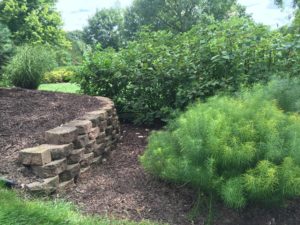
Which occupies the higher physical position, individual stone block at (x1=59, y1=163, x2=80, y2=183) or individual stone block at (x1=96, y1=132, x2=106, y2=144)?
individual stone block at (x1=96, y1=132, x2=106, y2=144)

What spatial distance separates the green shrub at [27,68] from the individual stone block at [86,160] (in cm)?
561

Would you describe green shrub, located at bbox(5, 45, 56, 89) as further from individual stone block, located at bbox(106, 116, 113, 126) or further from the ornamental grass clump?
the ornamental grass clump

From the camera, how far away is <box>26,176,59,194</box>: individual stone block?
3.19 meters

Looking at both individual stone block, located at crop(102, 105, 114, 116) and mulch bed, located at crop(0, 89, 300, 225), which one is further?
individual stone block, located at crop(102, 105, 114, 116)

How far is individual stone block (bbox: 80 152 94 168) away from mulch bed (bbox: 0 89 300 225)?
0.30 ft

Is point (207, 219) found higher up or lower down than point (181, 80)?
lower down

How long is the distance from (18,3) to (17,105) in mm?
24997

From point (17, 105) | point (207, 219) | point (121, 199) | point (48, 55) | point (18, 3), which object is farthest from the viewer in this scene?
point (18, 3)

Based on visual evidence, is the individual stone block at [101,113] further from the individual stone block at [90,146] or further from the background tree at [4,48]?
the background tree at [4,48]

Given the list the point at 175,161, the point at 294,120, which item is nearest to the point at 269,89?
the point at 294,120

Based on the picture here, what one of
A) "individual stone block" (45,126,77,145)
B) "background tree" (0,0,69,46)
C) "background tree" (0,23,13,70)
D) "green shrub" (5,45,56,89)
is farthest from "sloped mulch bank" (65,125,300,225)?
"background tree" (0,0,69,46)

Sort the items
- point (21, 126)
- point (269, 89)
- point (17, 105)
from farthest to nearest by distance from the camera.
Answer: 1. point (17, 105)
2. point (21, 126)
3. point (269, 89)

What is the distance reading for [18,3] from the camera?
28.2m

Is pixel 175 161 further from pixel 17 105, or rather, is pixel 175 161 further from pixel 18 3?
pixel 18 3
